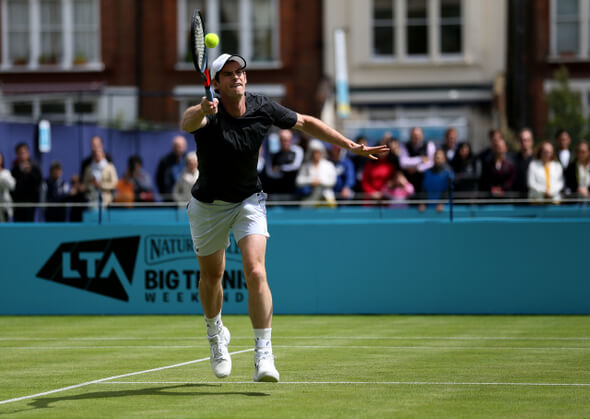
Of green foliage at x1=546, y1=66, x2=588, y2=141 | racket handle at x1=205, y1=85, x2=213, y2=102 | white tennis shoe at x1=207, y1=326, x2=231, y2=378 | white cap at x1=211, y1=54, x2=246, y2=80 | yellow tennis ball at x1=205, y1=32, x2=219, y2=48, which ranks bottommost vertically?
white tennis shoe at x1=207, y1=326, x2=231, y2=378

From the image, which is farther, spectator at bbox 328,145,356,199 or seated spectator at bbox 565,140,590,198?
spectator at bbox 328,145,356,199

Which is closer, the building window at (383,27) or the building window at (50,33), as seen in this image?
the building window at (383,27)

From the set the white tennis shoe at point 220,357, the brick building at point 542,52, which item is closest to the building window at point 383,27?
the brick building at point 542,52

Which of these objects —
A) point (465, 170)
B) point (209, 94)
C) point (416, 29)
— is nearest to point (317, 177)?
point (465, 170)

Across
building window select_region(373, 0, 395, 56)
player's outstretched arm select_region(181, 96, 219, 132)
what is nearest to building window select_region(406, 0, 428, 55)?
building window select_region(373, 0, 395, 56)

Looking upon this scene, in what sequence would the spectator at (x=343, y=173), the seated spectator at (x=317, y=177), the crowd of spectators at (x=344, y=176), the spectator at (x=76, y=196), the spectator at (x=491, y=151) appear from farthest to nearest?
the spectator at (x=343, y=173), the seated spectator at (x=317, y=177), the spectator at (x=491, y=151), the crowd of spectators at (x=344, y=176), the spectator at (x=76, y=196)

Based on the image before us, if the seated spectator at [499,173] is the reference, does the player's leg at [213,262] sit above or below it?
below

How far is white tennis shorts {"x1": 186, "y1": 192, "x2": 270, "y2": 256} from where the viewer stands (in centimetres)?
800

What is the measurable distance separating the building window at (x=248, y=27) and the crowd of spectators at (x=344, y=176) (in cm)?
1674

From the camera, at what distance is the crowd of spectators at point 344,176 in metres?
16.2

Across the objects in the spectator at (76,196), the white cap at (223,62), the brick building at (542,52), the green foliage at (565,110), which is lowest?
the spectator at (76,196)

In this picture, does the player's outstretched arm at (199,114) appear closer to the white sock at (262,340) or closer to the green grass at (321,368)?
the white sock at (262,340)

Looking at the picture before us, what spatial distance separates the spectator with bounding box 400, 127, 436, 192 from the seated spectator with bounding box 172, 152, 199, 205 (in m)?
3.24

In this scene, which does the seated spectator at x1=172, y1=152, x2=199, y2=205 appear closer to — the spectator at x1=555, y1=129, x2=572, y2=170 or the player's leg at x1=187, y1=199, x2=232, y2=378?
the spectator at x1=555, y1=129, x2=572, y2=170
